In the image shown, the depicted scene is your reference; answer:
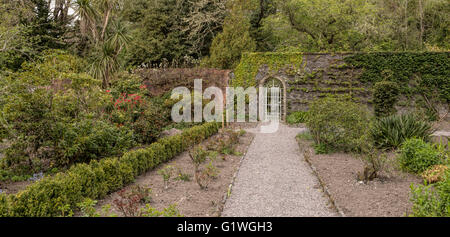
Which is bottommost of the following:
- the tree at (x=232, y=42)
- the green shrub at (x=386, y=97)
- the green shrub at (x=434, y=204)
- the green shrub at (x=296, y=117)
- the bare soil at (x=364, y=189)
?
the bare soil at (x=364, y=189)

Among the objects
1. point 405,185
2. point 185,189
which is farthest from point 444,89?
point 185,189

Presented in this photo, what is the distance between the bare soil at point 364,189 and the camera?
3.94 metres

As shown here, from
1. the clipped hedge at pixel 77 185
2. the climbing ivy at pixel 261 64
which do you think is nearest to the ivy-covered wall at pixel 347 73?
the climbing ivy at pixel 261 64

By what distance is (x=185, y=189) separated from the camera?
4980 mm

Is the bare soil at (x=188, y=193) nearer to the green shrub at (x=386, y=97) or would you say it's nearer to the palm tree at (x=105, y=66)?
the green shrub at (x=386, y=97)

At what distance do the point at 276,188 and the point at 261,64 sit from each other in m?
9.86

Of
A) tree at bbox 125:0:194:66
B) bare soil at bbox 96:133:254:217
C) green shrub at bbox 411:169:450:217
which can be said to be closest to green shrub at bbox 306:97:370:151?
bare soil at bbox 96:133:254:217

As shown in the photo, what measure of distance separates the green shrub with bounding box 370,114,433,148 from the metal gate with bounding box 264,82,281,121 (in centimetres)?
706

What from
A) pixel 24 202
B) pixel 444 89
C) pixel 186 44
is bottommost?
pixel 24 202

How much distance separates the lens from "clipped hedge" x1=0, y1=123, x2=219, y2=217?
347 centimetres

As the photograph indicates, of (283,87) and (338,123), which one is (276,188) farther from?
(283,87)

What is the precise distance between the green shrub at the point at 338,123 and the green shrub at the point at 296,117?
5.61m

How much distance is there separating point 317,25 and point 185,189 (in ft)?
50.2
